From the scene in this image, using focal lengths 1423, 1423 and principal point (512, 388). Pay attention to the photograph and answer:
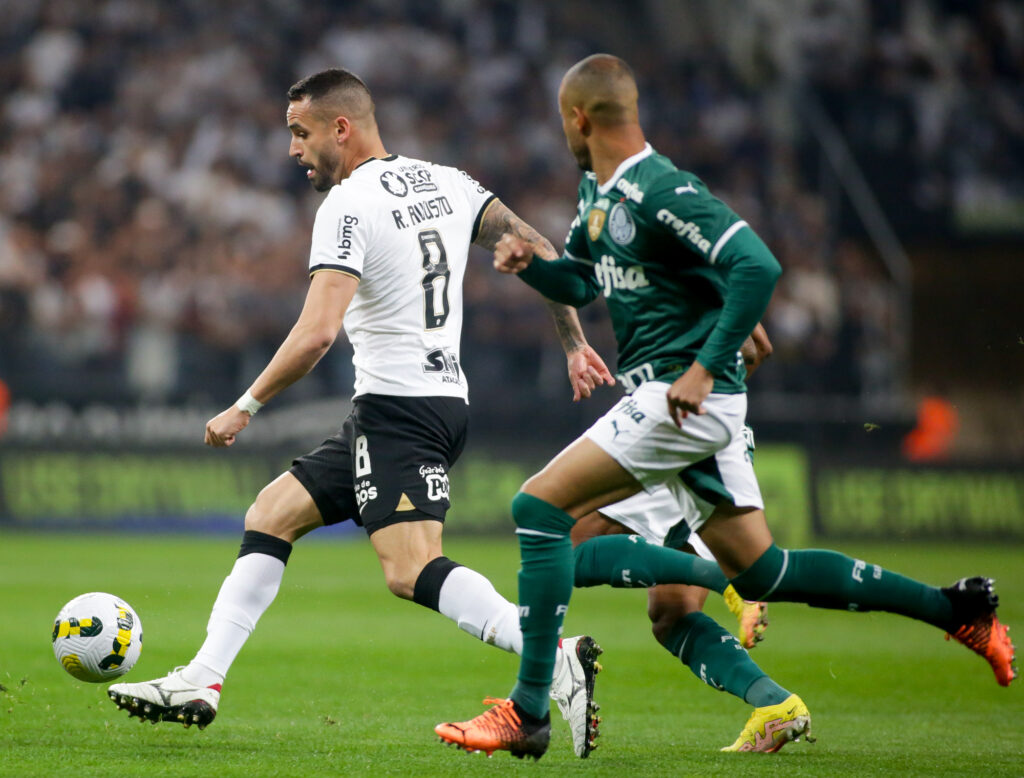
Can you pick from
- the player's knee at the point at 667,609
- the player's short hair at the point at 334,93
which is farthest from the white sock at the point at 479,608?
the player's short hair at the point at 334,93

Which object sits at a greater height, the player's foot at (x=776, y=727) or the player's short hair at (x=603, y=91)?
the player's short hair at (x=603, y=91)

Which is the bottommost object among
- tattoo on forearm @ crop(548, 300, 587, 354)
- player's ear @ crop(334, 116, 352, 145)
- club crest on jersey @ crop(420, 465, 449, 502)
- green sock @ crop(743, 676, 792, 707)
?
green sock @ crop(743, 676, 792, 707)

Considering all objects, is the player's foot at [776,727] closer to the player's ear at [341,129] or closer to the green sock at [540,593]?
the green sock at [540,593]

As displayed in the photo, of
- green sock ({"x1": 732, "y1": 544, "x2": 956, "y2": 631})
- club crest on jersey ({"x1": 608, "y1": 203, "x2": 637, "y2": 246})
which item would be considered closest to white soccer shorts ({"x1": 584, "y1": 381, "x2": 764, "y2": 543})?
green sock ({"x1": 732, "y1": 544, "x2": 956, "y2": 631})

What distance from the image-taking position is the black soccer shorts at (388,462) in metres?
5.03

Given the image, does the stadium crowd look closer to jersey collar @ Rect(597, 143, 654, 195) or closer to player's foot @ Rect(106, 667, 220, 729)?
player's foot @ Rect(106, 667, 220, 729)

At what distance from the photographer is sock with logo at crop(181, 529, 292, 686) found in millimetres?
5125

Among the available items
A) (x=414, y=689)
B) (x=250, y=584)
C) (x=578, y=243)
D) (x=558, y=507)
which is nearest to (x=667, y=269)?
(x=578, y=243)

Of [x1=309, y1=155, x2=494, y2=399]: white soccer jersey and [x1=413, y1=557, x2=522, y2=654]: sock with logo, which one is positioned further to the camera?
[x1=309, y1=155, x2=494, y2=399]: white soccer jersey

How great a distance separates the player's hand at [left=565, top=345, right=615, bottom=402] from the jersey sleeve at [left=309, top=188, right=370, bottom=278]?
2.86 feet

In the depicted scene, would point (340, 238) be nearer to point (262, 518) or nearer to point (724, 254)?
point (262, 518)

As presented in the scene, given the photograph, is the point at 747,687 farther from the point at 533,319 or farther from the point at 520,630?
the point at 533,319

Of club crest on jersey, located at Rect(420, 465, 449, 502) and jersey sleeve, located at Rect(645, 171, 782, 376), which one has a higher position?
jersey sleeve, located at Rect(645, 171, 782, 376)

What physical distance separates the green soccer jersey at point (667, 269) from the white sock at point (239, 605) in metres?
1.53
